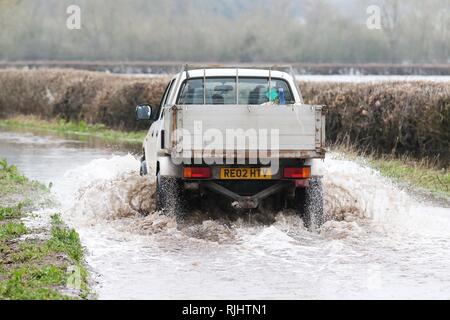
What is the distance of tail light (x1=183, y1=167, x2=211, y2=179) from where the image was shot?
13.4 metres

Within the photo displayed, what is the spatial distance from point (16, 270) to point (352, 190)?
20.4 ft

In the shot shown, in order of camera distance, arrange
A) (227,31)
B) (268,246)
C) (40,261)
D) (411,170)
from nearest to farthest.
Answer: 1. (40,261)
2. (268,246)
3. (411,170)
4. (227,31)

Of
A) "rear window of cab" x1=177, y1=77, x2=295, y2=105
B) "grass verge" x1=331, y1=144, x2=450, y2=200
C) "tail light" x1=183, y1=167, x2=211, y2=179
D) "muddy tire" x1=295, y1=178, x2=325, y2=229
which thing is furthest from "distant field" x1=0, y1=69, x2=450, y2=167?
"tail light" x1=183, y1=167, x2=211, y2=179

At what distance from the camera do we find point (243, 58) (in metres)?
64.0

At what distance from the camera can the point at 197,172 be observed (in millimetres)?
13438

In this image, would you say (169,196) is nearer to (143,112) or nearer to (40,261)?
(143,112)

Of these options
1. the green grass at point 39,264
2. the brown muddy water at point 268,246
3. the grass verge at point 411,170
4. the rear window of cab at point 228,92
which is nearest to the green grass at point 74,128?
the grass verge at point 411,170

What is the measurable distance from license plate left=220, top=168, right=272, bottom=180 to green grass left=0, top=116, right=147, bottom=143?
2001 centimetres

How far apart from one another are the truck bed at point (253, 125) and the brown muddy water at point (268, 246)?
3.31ft

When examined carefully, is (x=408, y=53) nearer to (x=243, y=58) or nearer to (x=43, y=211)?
(x=243, y=58)

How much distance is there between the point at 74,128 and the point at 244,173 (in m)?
26.8

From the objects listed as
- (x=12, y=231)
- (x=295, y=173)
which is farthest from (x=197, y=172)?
(x=12, y=231)

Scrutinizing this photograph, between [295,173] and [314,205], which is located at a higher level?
[295,173]

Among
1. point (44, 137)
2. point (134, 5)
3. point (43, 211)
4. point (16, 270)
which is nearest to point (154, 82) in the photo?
point (44, 137)
